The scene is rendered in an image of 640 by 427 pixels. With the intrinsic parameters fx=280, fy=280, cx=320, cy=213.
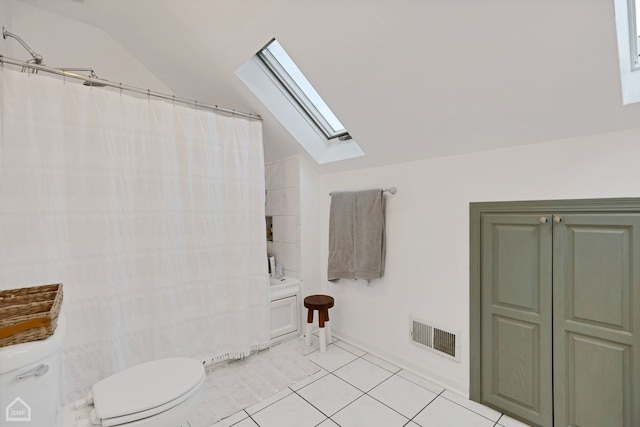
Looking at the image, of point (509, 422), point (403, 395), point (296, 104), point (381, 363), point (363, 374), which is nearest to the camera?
point (509, 422)

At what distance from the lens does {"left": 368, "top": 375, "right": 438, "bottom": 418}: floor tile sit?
1.73 m

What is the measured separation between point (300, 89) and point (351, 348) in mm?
2271

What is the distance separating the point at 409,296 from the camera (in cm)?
214

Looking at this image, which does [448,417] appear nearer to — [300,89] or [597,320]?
[597,320]

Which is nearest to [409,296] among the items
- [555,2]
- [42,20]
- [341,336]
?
[341,336]

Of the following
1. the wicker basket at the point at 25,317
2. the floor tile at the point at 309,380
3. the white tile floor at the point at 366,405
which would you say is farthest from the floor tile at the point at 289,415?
the wicker basket at the point at 25,317

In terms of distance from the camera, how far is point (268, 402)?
71.2 inches

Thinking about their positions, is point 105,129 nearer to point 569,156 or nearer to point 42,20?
point 42,20

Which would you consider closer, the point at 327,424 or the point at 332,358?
the point at 327,424

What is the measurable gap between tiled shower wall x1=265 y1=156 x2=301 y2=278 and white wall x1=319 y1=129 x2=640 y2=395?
40cm

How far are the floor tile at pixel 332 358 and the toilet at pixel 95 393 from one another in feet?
3.61

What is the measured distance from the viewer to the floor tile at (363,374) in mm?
1990

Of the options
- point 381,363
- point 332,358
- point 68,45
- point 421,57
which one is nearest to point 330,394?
point 332,358

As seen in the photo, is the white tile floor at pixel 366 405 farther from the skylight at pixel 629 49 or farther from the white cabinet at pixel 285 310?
the skylight at pixel 629 49
